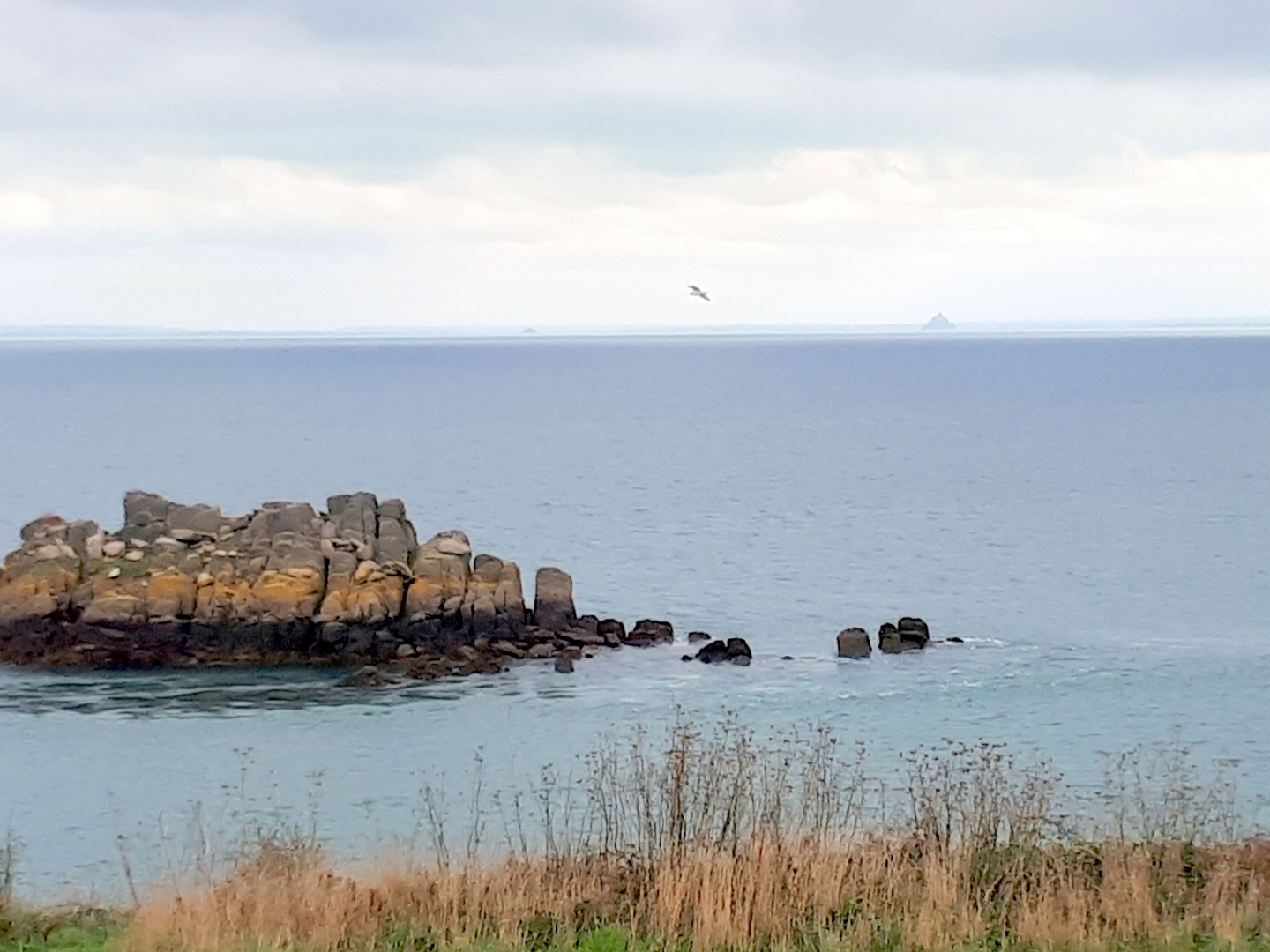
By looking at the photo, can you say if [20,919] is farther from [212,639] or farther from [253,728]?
[212,639]

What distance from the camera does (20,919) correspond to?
50.0 ft

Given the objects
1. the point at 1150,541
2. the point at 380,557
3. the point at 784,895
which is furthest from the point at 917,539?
the point at 784,895

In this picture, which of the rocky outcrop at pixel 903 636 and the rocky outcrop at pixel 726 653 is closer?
the rocky outcrop at pixel 726 653

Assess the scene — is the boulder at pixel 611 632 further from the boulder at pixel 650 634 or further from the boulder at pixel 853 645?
the boulder at pixel 853 645

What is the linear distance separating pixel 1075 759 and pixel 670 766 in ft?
50.9

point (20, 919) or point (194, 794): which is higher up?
point (20, 919)

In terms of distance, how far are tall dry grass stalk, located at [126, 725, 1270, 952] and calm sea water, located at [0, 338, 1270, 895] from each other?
8304mm

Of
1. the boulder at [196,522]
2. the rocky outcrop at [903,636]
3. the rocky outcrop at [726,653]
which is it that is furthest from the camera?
the boulder at [196,522]

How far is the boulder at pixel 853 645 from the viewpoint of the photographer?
133 feet

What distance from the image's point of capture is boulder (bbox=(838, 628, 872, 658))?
1593 inches

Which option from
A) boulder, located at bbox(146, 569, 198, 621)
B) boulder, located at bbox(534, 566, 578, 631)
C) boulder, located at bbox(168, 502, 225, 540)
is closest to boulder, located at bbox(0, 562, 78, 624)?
boulder, located at bbox(146, 569, 198, 621)

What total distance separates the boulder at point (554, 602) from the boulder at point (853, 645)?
7031mm

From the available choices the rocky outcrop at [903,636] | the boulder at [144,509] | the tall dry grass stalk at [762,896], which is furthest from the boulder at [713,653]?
the tall dry grass stalk at [762,896]

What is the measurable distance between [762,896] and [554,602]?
94.5 feet
